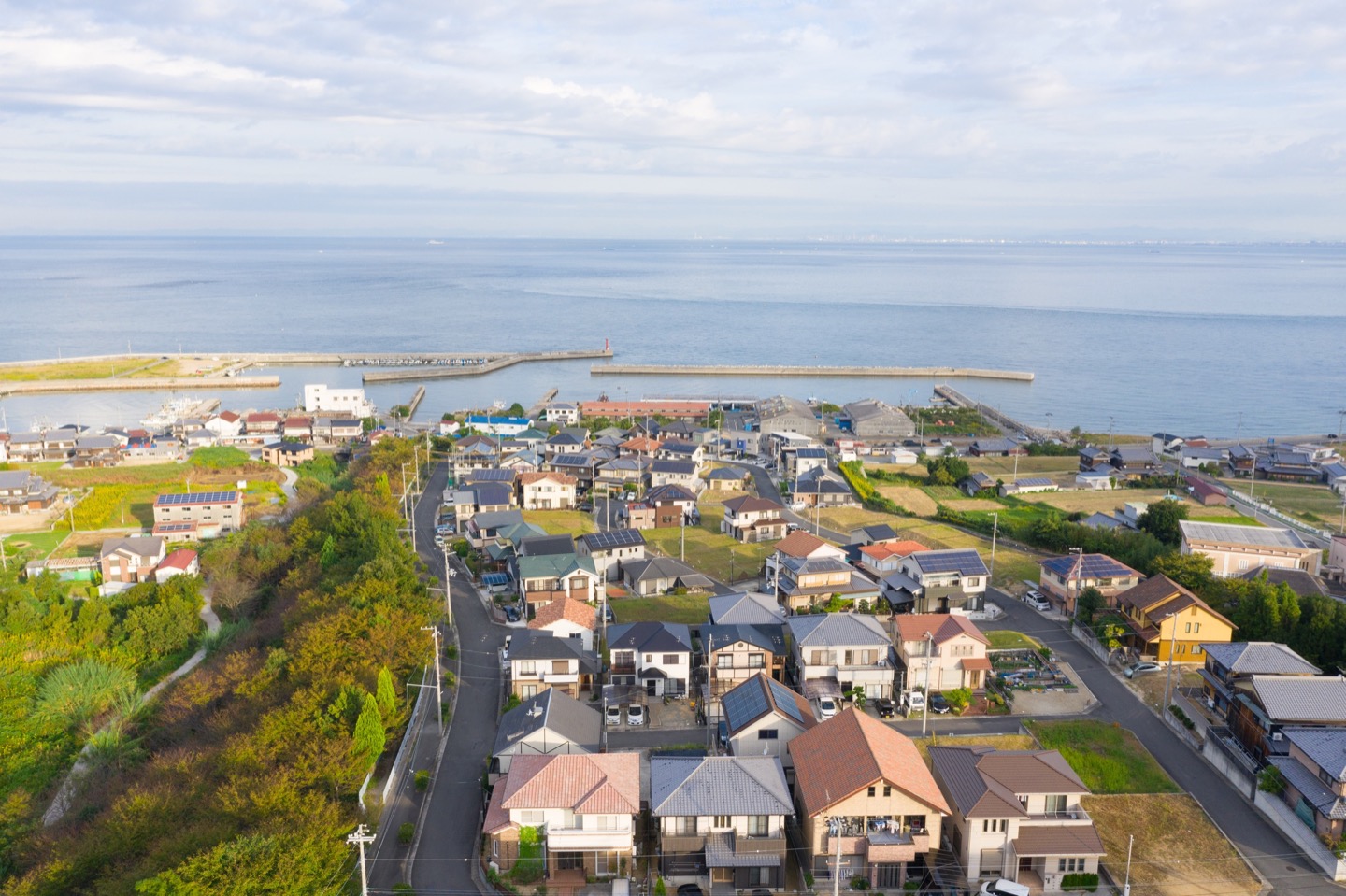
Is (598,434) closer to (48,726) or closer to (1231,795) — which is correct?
(48,726)

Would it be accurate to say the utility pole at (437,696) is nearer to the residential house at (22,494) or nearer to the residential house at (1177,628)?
the residential house at (1177,628)

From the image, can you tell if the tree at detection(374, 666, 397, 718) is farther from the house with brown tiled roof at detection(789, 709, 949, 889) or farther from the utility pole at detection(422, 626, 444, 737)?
the house with brown tiled roof at detection(789, 709, 949, 889)

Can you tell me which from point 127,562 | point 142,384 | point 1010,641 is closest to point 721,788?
point 1010,641

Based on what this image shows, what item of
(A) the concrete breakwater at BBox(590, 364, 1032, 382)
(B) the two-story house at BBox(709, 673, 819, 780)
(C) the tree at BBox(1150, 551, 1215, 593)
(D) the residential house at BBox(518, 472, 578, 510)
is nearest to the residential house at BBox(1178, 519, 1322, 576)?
(C) the tree at BBox(1150, 551, 1215, 593)

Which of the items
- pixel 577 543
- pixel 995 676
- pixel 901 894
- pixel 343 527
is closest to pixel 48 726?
pixel 343 527

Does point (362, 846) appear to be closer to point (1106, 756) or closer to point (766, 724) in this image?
point (766, 724)

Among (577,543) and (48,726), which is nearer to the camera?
(48,726)
